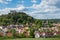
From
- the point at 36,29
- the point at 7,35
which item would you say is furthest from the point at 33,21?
the point at 7,35

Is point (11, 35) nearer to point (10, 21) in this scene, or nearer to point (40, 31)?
point (10, 21)

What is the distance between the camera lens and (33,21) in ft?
8.34

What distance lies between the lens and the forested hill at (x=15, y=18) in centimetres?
251

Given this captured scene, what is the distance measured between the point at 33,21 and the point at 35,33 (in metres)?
0.25

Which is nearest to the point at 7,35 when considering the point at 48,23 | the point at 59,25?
the point at 48,23

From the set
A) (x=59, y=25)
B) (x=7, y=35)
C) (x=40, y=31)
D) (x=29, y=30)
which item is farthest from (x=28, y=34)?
(x=59, y=25)

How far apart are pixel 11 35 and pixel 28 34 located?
343 millimetres

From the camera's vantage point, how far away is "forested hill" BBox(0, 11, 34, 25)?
2.51 meters

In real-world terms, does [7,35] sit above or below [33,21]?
below

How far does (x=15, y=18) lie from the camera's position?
8.34 feet

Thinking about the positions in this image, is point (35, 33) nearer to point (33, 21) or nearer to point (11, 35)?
point (33, 21)

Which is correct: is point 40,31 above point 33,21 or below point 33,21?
below

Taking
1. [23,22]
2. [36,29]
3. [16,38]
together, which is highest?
[23,22]

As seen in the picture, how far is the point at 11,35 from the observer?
252 cm
